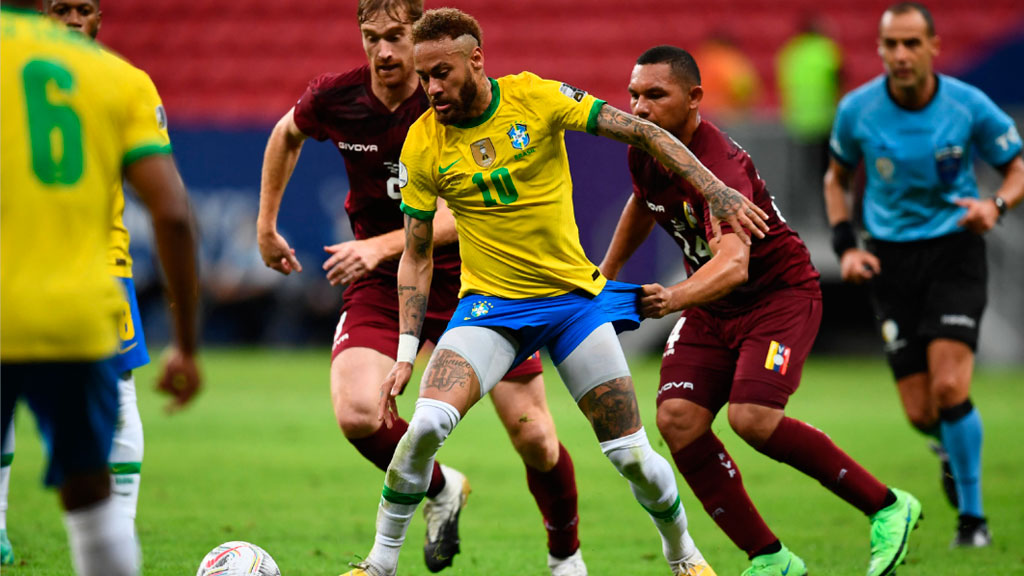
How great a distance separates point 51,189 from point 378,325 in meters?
2.85

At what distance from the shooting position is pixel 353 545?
263 inches

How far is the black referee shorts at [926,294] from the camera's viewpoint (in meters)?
7.00

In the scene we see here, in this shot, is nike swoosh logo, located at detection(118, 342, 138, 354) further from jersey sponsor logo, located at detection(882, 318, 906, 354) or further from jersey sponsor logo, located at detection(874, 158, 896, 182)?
jersey sponsor logo, located at detection(874, 158, 896, 182)

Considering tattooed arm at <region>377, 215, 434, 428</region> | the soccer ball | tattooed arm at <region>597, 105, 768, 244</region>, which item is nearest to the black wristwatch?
tattooed arm at <region>597, 105, 768, 244</region>

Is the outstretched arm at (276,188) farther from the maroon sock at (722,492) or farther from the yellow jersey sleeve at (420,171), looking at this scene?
the maroon sock at (722,492)

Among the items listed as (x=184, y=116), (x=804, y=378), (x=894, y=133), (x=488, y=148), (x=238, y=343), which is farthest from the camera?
A: (x=184, y=116)

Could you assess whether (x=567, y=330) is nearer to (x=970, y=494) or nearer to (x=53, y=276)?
(x=53, y=276)

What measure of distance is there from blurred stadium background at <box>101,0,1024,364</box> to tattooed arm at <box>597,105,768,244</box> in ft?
33.2

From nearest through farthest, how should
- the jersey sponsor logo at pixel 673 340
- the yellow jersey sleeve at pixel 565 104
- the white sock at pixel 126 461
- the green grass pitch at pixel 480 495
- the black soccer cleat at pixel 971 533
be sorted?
the yellow jersey sleeve at pixel 565 104, the white sock at pixel 126 461, the jersey sponsor logo at pixel 673 340, the green grass pitch at pixel 480 495, the black soccer cleat at pixel 971 533

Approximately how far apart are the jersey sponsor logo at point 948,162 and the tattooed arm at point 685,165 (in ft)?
8.44

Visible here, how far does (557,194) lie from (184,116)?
58.9 ft

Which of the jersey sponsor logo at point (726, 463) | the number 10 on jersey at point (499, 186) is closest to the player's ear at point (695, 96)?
the number 10 on jersey at point (499, 186)

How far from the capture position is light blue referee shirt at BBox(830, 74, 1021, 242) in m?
7.18

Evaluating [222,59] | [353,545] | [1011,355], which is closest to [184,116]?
[222,59]
